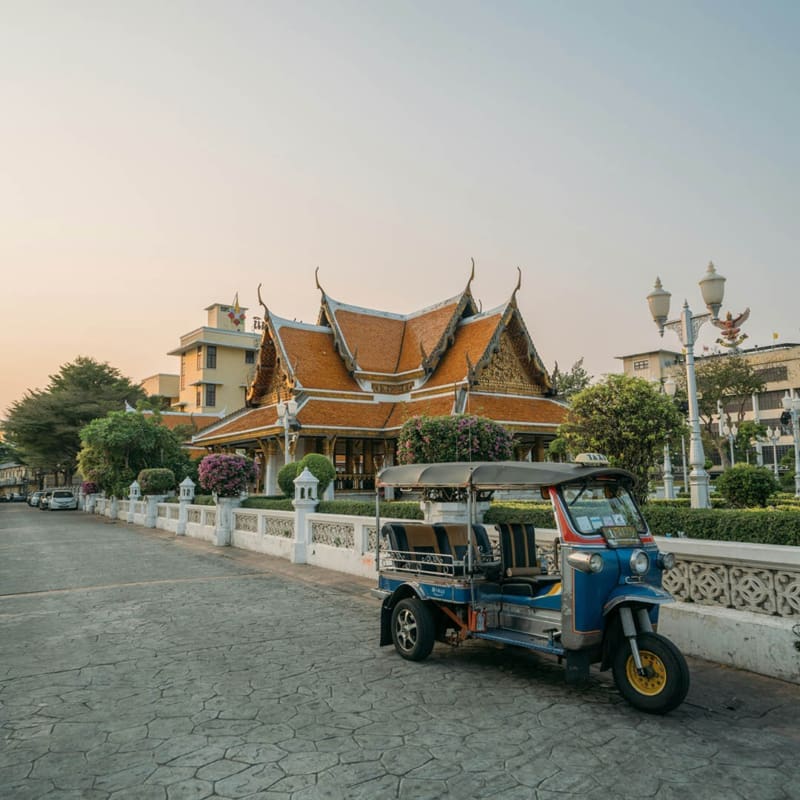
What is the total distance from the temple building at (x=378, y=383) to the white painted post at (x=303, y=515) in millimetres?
8338

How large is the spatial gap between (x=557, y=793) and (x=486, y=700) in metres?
1.55

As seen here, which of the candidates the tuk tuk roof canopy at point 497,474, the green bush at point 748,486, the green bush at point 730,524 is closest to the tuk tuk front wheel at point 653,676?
the tuk tuk roof canopy at point 497,474

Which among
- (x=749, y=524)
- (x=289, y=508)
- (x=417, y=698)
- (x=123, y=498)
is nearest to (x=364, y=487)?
(x=289, y=508)

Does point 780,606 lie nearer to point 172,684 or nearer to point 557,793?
point 557,793

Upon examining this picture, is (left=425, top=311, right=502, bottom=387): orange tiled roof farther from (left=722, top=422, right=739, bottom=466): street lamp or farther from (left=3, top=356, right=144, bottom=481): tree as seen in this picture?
(left=3, top=356, right=144, bottom=481): tree

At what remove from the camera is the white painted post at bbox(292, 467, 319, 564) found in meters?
13.5

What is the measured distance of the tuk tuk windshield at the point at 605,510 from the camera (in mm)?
5160

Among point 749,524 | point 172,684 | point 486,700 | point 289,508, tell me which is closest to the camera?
point 486,700

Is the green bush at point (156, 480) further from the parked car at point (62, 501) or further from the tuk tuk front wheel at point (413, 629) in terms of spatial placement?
the tuk tuk front wheel at point (413, 629)

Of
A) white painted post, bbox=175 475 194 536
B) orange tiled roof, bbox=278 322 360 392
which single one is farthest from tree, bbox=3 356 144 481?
white painted post, bbox=175 475 194 536

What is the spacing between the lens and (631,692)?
4.69 m

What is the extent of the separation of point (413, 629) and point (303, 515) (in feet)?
26.1

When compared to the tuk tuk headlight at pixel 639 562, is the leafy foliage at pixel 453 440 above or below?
above

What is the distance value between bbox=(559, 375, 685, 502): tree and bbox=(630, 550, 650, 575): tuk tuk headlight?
688 cm
